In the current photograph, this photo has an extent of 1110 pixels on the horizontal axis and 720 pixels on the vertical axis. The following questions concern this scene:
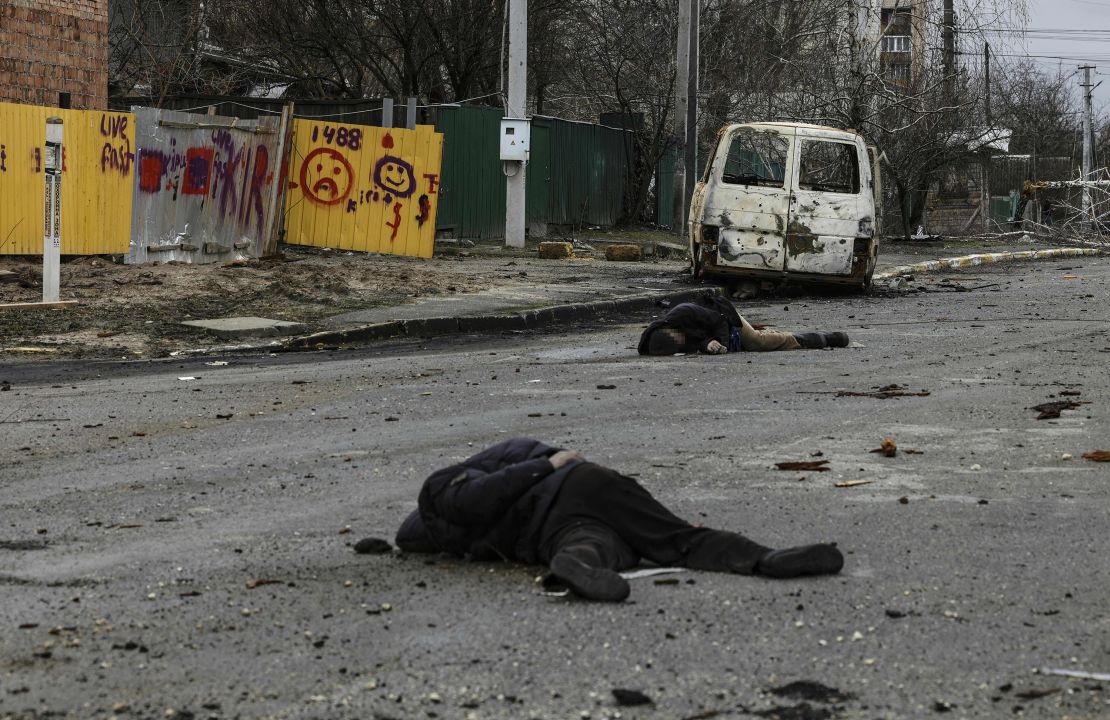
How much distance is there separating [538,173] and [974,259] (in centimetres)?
794

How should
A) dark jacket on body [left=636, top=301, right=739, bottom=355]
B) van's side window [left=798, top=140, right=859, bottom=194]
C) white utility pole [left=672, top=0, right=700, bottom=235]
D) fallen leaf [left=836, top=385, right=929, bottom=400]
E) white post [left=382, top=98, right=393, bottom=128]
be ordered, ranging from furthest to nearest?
white utility pole [left=672, top=0, right=700, bottom=235], white post [left=382, top=98, right=393, bottom=128], van's side window [left=798, top=140, right=859, bottom=194], dark jacket on body [left=636, top=301, right=739, bottom=355], fallen leaf [left=836, top=385, right=929, bottom=400]

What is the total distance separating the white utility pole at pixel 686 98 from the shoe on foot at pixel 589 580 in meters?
23.0

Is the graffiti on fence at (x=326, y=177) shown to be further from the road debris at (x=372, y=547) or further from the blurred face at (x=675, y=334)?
the road debris at (x=372, y=547)

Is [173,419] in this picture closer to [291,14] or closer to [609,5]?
[291,14]

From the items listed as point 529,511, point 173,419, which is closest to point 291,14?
point 173,419

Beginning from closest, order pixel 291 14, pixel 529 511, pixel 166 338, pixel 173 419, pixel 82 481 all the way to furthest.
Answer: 1. pixel 529 511
2. pixel 82 481
3. pixel 173 419
4. pixel 166 338
5. pixel 291 14

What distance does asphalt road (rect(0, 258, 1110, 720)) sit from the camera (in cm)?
391

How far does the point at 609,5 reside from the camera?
3341 centimetres

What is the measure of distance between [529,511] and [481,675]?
3.46 feet

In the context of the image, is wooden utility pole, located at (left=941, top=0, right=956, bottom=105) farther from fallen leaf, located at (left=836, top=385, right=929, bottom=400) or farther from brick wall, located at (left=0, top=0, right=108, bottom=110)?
fallen leaf, located at (left=836, top=385, right=929, bottom=400)

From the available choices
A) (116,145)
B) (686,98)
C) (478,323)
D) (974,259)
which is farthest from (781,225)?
(686,98)

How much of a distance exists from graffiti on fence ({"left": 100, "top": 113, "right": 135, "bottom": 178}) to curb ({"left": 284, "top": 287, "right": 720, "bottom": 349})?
19.3 ft

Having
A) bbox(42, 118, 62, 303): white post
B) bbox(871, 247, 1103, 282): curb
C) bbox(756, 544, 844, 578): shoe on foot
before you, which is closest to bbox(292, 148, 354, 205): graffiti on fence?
bbox(42, 118, 62, 303): white post

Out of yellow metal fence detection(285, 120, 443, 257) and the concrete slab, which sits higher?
yellow metal fence detection(285, 120, 443, 257)
